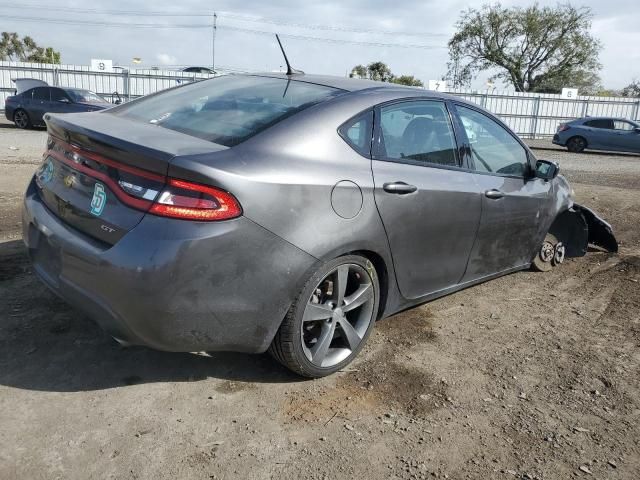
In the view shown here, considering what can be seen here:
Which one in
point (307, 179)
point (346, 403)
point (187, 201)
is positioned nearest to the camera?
point (187, 201)

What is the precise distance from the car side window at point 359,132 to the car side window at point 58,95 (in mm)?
16581

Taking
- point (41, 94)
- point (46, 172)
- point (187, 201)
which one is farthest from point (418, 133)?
point (41, 94)

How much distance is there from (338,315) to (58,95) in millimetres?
17199

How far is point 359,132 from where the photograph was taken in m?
3.08

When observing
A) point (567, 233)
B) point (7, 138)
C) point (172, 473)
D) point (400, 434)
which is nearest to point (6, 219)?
point (172, 473)

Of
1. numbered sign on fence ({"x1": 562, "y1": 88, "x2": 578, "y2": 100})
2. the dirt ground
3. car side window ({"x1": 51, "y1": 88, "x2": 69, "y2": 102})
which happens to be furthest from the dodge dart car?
numbered sign on fence ({"x1": 562, "y1": 88, "x2": 578, "y2": 100})

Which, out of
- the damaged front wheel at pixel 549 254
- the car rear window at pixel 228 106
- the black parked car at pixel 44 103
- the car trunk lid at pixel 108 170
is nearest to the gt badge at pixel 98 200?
the car trunk lid at pixel 108 170

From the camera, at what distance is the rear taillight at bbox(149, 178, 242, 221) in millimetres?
2406

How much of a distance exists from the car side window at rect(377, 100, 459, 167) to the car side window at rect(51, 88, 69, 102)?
16376mm

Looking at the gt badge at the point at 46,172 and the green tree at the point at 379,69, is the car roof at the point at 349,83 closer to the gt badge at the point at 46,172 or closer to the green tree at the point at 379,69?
the gt badge at the point at 46,172

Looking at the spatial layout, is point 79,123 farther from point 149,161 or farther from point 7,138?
point 7,138

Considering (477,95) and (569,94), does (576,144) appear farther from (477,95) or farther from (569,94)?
(569,94)

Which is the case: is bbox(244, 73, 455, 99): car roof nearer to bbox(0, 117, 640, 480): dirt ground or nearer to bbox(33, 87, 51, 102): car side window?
bbox(0, 117, 640, 480): dirt ground

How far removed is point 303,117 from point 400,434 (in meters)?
1.65
